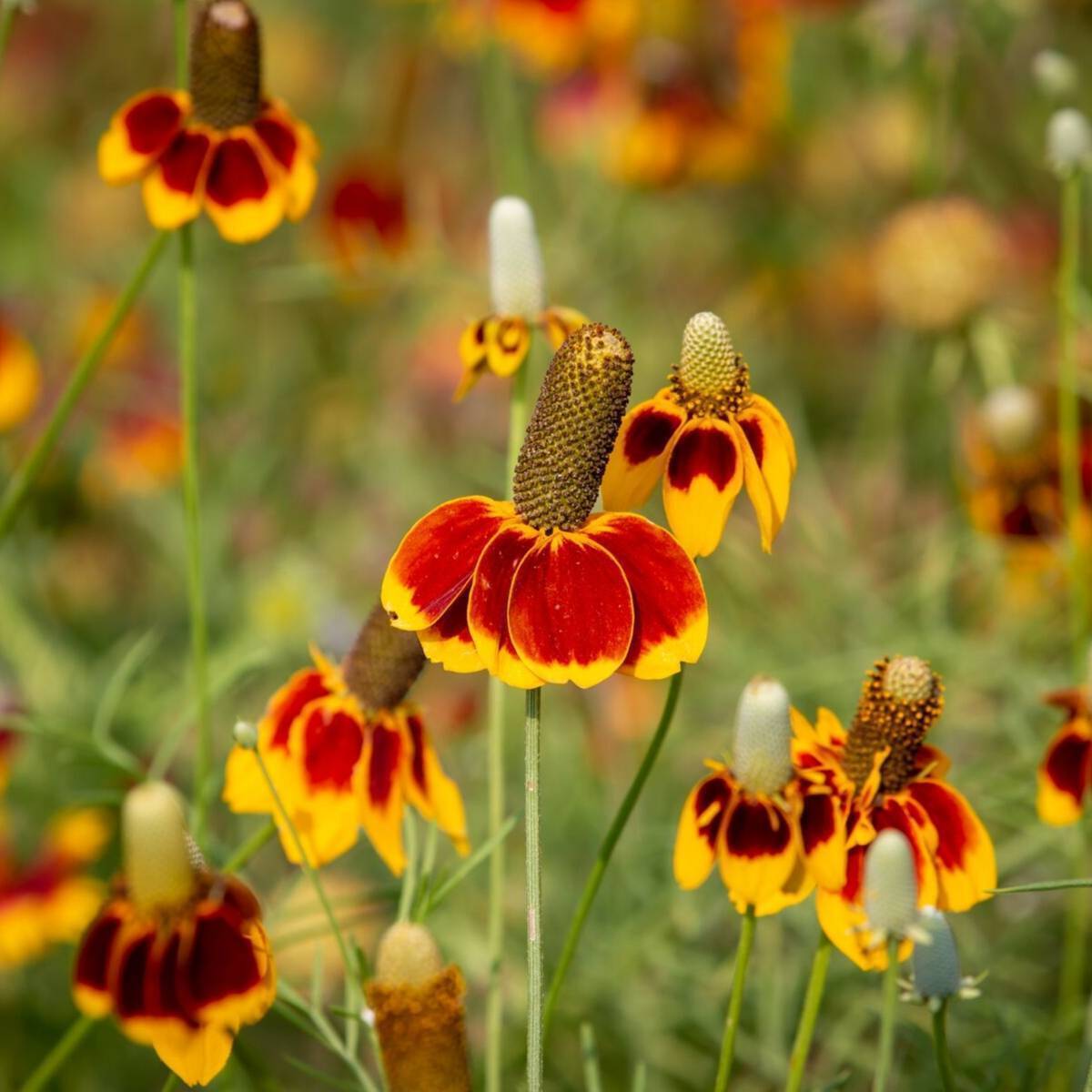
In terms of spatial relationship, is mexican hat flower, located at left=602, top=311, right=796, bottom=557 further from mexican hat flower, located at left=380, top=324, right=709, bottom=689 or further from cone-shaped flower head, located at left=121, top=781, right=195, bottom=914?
cone-shaped flower head, located at left=121, top=781, right=195, bottom=914

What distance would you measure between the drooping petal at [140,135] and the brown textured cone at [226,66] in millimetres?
22

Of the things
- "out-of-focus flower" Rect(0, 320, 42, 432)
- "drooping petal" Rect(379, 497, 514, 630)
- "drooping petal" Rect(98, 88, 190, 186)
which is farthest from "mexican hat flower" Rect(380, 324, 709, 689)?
"out-of-focus flower" Rect(0, 320, 42, 432)

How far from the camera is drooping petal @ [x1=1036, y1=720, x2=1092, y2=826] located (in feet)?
3.62

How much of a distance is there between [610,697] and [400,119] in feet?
4.36

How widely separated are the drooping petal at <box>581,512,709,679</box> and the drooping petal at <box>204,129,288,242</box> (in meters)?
0.47

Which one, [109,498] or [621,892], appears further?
[109,498]

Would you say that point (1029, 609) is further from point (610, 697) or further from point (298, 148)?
point (298, 148)

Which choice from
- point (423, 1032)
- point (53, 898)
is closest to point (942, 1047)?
point (423, 1032)

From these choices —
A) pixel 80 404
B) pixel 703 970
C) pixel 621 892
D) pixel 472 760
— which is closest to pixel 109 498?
pixel 80 404

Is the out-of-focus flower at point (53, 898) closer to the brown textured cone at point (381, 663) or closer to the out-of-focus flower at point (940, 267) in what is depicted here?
the brown textured cone at point (381, 663)

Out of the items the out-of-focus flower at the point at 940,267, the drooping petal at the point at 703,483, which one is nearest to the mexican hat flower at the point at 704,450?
the drooping petal at the point at 703,483

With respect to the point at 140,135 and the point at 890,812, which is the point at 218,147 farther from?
the point at 890,812

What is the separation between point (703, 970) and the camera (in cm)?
179

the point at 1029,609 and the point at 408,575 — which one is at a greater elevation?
the point at 408,575
